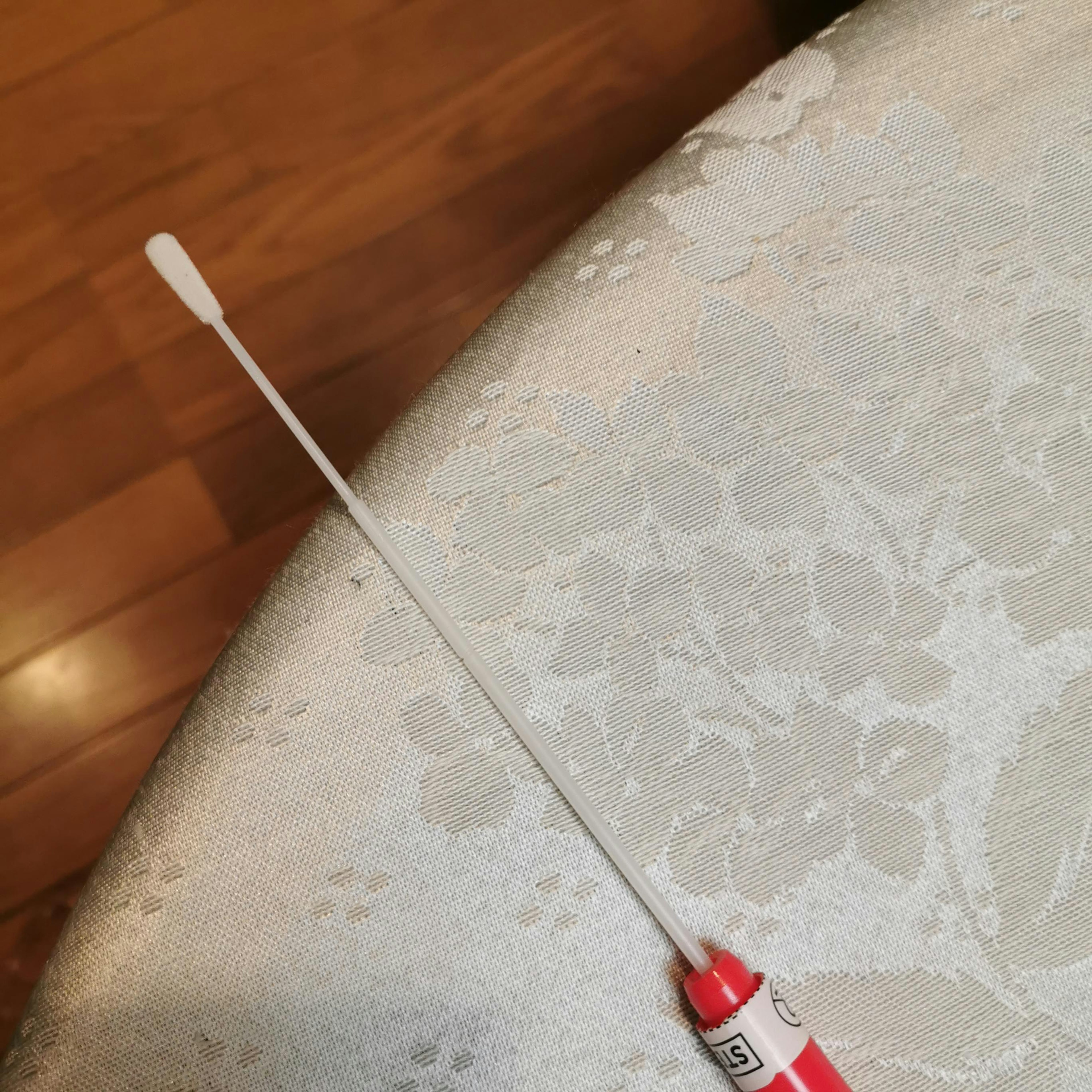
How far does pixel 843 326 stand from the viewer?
0.39 meters

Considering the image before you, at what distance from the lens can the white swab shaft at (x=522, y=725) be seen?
0.36 metres

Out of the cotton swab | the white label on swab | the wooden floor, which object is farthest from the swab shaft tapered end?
the white label on swab

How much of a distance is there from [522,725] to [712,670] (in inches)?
3.5

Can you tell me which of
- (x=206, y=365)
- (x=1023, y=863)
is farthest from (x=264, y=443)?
(x=1023, y=863)

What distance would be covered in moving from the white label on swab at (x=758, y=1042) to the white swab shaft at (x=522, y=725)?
1.1 inches

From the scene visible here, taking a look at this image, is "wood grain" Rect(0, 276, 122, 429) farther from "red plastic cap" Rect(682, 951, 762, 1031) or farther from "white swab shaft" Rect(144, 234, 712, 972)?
"red plastic cap" Rect(682, 951, 762, 1031)

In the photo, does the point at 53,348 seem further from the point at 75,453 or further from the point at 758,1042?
the point at 758,1042

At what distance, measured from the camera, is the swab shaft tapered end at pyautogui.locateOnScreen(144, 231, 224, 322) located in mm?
444

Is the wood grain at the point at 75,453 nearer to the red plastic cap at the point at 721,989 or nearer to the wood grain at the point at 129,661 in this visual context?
the wood grain at the point at 129,661

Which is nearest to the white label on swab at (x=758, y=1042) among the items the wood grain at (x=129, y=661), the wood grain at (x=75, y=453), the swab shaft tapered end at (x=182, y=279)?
the swab shaft tapered end at (x=182, y=279)

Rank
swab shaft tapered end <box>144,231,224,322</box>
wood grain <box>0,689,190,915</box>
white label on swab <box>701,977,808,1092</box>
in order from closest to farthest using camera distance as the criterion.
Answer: white label on swab <box>701,977,808,1092</box>, swab shaft tapered end <box>144,231,224,322</box>, wood grain <box>0,689,190,915</box>

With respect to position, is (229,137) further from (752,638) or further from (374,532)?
(752,638)

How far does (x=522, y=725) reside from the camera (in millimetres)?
371

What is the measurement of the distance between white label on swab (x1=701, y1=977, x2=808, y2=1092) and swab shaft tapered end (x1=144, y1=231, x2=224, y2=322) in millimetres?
413
